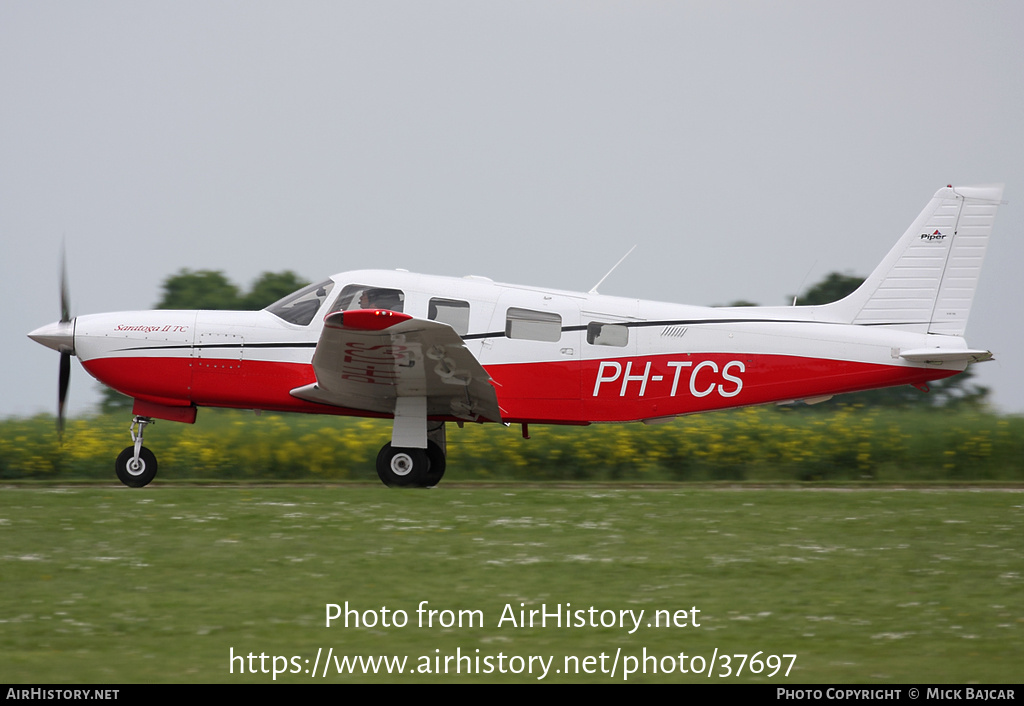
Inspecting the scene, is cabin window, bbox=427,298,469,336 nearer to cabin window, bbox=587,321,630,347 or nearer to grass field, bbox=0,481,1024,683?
cabin window, bbox=587,321,630,347

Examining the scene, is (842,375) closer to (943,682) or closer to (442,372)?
(442,372)

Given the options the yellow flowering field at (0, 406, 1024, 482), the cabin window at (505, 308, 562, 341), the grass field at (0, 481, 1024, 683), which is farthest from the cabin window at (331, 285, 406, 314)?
the yellow flowering field at (0, 406, 1024, 482)

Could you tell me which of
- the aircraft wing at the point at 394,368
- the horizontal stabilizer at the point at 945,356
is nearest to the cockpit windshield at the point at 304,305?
the aircraft wing at the point at 394,368

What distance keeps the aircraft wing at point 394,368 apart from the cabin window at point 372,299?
0.79 meters

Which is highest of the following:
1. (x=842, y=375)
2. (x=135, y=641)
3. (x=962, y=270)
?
(x=962, y=270)

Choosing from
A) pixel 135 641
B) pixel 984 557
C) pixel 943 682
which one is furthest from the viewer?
pixel 984 557

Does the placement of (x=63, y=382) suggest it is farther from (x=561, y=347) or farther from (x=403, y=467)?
(x=561, y=347)

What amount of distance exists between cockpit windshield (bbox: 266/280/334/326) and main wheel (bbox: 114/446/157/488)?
2041mm

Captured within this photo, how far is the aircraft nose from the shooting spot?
10.6 meters

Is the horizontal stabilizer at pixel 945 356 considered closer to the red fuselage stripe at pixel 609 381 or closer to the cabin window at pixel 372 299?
the red fuselage stripe at pixel 609 381

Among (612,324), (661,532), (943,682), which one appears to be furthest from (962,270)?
(943,682)

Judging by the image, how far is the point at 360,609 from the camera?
586 cm
